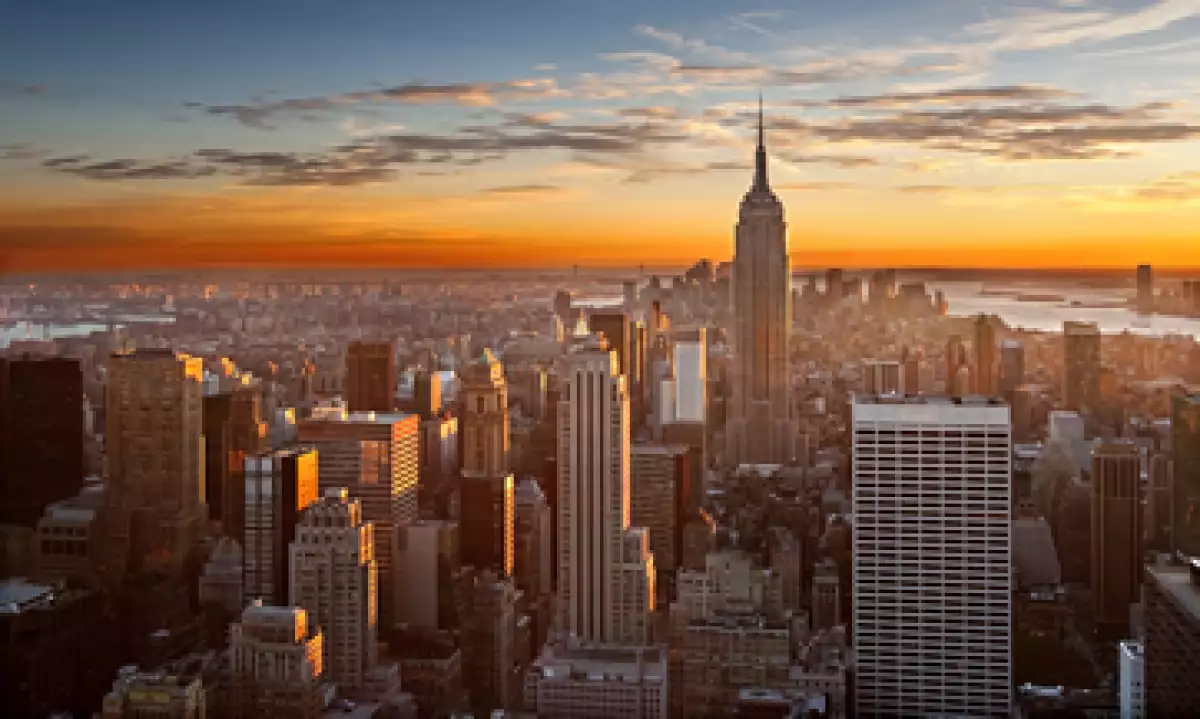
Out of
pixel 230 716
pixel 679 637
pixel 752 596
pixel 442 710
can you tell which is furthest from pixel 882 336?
pixel 230 716

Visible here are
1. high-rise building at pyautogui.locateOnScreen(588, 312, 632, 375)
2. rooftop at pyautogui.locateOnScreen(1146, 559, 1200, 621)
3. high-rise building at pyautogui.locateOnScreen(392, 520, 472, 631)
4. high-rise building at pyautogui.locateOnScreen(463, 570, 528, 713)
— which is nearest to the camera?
rooftop at pyautogui.locateOnScreen(1146, 559, 1200, 621)

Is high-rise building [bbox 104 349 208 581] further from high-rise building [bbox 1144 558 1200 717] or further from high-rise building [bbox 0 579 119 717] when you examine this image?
high-rise building [bbox 1144 558 1200 717]

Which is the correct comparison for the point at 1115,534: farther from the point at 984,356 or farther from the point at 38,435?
the point at 38,435

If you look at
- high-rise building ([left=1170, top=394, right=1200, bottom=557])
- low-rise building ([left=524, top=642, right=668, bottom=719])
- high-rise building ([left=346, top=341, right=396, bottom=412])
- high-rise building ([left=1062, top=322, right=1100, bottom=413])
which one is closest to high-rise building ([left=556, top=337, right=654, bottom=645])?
low-rise building ([left=524, top=642, right=668, bottom=719])

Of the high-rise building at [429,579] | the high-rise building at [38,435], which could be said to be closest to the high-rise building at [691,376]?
the high-rise building at [429,579]

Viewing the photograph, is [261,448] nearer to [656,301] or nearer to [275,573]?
[275,573]

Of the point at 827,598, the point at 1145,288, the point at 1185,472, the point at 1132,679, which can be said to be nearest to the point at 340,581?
the point at 827,598

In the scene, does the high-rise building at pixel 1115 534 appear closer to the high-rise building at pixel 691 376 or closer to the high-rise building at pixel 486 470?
the high-rise building at pixel 691 376
